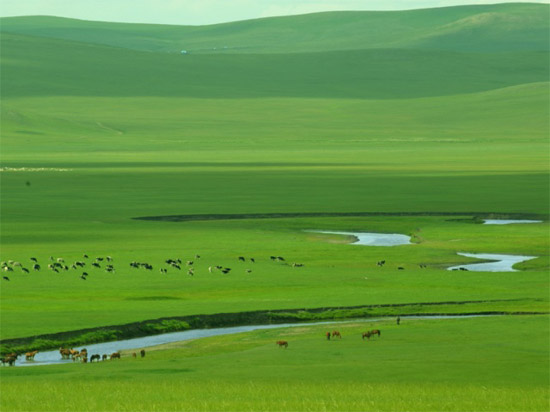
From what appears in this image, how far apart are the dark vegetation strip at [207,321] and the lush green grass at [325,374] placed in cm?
156

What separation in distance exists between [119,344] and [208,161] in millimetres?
83769

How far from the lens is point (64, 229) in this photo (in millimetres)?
58594

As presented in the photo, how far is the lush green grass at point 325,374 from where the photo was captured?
768 inches

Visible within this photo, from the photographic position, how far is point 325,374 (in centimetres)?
2458

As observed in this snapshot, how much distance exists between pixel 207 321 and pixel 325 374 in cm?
920

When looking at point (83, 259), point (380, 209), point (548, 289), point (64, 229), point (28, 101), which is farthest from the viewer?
point (28, 101)

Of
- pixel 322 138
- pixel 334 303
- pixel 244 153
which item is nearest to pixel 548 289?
pixel 334 303

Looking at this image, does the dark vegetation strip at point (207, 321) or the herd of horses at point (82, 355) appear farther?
the dark vegetation strip at point (207, 321)

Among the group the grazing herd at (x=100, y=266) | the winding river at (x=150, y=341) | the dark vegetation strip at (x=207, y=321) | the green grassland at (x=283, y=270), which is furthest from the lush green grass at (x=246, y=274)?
the winding river at (x=150, y=341)

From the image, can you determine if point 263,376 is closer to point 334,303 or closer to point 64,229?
point 334,303

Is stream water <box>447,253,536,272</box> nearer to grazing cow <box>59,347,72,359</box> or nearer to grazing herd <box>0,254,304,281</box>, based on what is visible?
grazing herd <box>0,254,304,281</box>

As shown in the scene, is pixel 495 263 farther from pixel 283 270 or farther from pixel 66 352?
pixel 66 352

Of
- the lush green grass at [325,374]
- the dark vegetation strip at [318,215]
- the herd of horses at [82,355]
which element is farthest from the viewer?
the dark vegetation strip at [318,215]

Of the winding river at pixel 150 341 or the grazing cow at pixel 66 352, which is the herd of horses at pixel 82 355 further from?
the winding river at pixel 150 341
